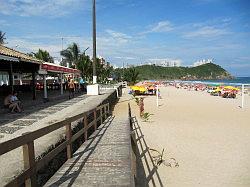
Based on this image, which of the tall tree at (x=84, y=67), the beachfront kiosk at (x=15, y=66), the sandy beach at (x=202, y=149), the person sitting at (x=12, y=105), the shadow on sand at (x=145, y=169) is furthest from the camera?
the tall tree at (x=84, y=67)

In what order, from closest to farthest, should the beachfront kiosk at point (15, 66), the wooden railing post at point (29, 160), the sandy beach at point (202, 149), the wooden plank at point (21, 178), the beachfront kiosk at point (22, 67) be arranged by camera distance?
the wooden plank at point (21, 178) < the wooden railing post at point (29, 160) < the sandy beach at point (202, 149) < the beachfront kiosk at point (15, 66) < the beachfront kiosk at point (22, 67)

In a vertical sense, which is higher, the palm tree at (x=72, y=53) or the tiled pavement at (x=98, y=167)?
the palm tree at (x=72, y=53)

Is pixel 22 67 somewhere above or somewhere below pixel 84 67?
below

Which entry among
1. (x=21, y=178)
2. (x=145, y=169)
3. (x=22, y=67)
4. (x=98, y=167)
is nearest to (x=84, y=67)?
(x=22, y=67)

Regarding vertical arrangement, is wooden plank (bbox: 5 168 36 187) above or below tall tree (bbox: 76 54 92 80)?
below

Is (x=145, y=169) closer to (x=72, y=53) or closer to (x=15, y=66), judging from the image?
(x=15, y=66)

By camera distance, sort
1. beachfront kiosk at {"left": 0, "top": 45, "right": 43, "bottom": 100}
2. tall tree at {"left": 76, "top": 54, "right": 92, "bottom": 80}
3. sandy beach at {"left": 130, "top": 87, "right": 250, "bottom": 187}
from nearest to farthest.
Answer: sandy beach at {"left": 130, "top": 87, "right": 250, "bottom": 187}
beachfront kiosk at {"left": 0, "top": 45, "right": 43, "bottom": 100}
tall tree at {"left": 76, "top": 54, "right": 92, "bottom": 80}

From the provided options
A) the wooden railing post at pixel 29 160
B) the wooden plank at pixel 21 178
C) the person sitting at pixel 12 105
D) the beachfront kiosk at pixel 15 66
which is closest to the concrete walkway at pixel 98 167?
the wooden railing post at pixel 29 160

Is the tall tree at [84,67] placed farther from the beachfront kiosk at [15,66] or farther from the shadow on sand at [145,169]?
the shadow on sand at [145,169]

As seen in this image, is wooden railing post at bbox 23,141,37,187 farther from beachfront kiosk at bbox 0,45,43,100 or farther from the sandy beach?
beachfront kiosk at bbox 0,45,43,100

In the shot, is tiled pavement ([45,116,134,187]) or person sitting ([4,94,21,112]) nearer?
tiled pavement ([45,116,134,187])

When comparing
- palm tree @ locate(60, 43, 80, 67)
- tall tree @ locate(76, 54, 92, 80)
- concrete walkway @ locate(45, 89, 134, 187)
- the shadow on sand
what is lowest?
the shadow on sand

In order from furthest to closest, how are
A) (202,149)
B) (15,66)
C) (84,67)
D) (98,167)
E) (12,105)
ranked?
(84,67)
(15,66)
(12,105)
(202,149)
(98,167)

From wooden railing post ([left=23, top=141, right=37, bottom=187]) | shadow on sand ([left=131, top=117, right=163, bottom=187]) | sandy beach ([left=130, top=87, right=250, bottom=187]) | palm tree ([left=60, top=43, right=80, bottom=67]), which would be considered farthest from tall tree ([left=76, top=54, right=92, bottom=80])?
wooden railing post ([left=23, top=141, right=37, bottom=187])
